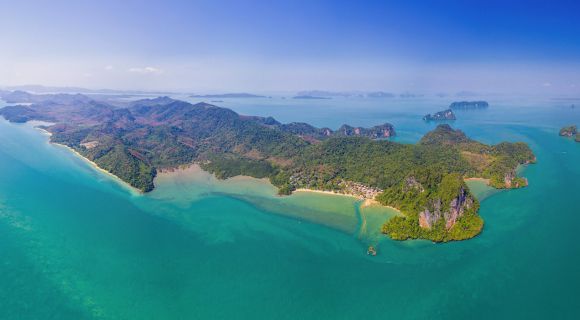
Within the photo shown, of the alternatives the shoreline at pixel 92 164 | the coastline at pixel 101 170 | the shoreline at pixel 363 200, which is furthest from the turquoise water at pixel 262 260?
the shoreline at pixel 92 164

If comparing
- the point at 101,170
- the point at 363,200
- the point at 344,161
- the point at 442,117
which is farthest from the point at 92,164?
the point at 442,117

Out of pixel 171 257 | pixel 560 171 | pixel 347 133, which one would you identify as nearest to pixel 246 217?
pixel 171 257

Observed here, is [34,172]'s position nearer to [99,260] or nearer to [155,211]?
[155,211]

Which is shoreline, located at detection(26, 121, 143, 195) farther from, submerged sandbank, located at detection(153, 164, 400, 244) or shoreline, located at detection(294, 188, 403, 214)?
shoreline, located at detection(294, 188, 403, 214)

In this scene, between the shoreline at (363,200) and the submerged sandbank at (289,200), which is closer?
the submerged sandbank at (289,200)

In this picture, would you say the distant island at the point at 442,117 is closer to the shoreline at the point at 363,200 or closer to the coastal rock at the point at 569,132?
the coastal rock at the point at 569,132

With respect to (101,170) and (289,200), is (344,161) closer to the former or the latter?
(289,200)
